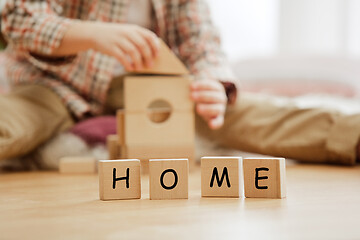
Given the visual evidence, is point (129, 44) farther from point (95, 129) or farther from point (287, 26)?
point (287, 26)

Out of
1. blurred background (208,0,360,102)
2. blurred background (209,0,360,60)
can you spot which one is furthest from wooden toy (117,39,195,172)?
blurred background (209,0,360,60)

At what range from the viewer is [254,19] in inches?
109

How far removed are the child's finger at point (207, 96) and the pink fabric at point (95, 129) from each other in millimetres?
255

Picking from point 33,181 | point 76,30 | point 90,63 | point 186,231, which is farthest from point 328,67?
point 186,231

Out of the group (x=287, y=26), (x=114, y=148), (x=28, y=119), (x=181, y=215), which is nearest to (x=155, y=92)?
(x=114, y=148)

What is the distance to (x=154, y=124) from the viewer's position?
99cm

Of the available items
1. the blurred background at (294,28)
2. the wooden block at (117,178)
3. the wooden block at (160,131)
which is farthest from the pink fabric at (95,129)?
the blurred background at (294,28)

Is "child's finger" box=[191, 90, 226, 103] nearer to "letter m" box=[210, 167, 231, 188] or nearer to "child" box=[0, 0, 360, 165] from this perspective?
"child" box=[0, 0, 360, 165]

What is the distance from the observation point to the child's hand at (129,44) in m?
0.93

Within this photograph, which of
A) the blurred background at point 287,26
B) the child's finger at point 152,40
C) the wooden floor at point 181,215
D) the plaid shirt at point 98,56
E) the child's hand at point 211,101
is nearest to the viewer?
the wooden floor at point 181,215

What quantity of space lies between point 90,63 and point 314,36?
1950 mm

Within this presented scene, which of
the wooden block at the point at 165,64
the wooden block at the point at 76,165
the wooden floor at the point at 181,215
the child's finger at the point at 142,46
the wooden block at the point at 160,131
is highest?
the child's finger at the point at 142,46

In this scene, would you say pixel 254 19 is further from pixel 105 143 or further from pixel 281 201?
pixel 281 201

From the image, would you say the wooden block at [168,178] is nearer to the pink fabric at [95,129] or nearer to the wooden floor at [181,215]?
the wooden floor at [181,215]
